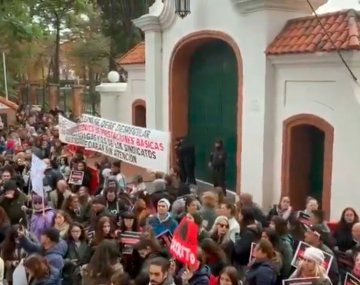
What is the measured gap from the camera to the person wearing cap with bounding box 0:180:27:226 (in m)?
8.52

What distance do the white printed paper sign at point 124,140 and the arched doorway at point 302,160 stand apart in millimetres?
2730

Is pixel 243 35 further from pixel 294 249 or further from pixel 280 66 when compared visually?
pixel 294 249

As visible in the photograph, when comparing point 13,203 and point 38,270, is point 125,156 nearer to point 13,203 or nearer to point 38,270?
point 13,203

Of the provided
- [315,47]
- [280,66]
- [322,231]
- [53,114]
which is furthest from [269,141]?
[53,114]

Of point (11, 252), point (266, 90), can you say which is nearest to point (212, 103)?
point (266, 90)

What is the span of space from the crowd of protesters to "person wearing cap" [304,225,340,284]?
0.04ft

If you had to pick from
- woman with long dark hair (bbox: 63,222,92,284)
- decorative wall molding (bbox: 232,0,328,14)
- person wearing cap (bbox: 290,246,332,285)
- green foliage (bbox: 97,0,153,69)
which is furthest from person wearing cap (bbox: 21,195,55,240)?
green foliage (bbox: 97,0,153,69)

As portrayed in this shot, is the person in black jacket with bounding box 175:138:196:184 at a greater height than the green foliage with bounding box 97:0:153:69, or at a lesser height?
lesser

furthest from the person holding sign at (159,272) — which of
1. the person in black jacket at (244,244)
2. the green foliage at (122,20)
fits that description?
the green foliage at (122,20)

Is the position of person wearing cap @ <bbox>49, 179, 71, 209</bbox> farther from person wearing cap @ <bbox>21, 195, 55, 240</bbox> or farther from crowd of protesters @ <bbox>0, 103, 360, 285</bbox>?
person wearing cap @ <bbox>21, 195, 55, 240</bbox>

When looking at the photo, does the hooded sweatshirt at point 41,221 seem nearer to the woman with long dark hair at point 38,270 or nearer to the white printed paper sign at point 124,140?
the woman with long dark hair at point 38,270

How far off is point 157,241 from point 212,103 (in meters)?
9.05

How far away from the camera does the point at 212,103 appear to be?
1508cm

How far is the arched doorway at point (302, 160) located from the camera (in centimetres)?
1169
